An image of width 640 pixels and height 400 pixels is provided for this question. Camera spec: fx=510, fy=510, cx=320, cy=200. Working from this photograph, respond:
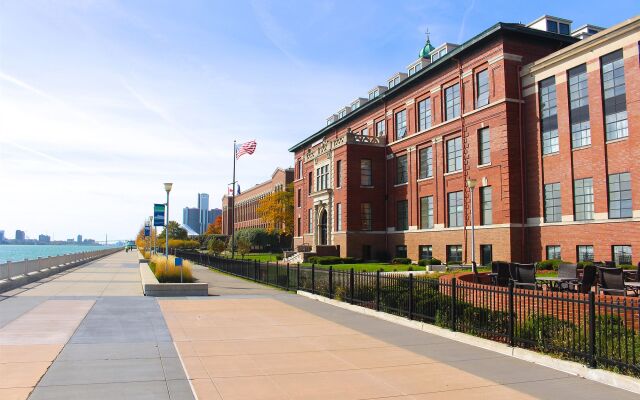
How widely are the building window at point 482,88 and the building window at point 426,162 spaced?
711cm

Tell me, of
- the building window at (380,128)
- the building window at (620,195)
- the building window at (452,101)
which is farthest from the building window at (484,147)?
the building window at (380,128)

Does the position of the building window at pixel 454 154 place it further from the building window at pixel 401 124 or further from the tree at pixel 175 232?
the tree at pixel 175 232

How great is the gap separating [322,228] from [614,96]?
108 ft

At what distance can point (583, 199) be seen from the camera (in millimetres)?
29984

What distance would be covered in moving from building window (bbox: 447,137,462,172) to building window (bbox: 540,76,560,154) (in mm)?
7381

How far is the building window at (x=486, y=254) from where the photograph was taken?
35375 mm

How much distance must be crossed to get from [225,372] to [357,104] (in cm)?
5881

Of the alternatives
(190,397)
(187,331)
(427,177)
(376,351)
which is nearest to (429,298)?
(376,351)

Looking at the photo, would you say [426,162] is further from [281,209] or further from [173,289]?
[281,209]

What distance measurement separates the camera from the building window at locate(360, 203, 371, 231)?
161 ft

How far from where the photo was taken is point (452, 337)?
10844 mm

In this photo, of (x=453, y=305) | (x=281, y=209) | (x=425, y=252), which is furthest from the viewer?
(x=281, y=209)

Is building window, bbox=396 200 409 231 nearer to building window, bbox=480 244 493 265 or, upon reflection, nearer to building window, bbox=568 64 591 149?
building window, bbox=480 244 493 265

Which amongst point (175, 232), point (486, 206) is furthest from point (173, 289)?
point (175, 232)
